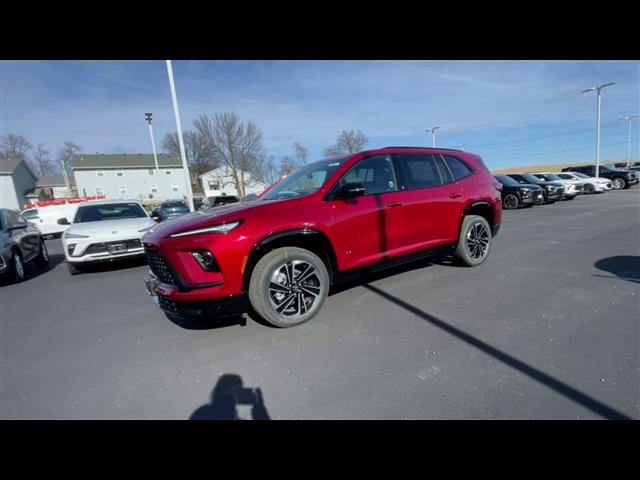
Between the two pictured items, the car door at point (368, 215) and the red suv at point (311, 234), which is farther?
the car door at point (368, 215)

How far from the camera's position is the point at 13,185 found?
41938 millimetres

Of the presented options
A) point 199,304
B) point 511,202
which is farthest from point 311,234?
point 511,202

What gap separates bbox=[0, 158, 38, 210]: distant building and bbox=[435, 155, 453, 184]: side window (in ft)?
184

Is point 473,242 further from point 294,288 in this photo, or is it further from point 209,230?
point 209,230

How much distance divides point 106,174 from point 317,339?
58699 millimetres

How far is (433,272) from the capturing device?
4852 millimetres

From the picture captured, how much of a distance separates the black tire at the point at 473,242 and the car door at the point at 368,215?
4.95 ft

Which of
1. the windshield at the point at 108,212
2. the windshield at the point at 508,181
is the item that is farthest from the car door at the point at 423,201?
the windshield at the point at 508,181

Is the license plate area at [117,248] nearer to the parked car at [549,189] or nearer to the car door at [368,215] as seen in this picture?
the car door at [368,215]

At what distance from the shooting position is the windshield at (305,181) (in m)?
3.68

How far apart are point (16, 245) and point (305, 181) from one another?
6.64 m

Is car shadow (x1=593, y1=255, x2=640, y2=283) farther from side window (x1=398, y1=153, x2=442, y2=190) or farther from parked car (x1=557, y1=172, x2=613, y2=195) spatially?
parked car (x1=557, y1=172, x2=613, y2=195)
